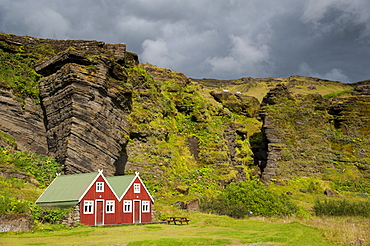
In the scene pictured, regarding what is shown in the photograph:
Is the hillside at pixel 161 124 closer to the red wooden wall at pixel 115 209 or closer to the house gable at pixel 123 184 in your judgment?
the house gable at pixel 123 184

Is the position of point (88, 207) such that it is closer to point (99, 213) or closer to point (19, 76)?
point (99, 213)

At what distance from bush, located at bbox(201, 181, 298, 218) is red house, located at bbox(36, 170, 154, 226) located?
13.0 m

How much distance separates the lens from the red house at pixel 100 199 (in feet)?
126

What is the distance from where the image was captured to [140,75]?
74.2m

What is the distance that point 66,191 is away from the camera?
132 ft

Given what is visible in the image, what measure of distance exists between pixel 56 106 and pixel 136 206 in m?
20.2

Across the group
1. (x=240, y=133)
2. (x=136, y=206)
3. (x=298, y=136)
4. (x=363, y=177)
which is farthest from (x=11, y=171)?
(x=363, y=177)

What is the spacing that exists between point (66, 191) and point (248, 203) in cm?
2997

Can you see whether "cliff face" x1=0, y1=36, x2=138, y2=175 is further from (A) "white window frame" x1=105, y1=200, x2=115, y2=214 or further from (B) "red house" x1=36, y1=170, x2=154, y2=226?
(A) "white window frame" x1=105, y1=200, x2=115, y2=214

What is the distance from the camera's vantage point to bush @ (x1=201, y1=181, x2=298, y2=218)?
180 feet

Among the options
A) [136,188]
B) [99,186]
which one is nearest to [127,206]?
[136,188]

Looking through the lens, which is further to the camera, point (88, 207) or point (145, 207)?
point (145, 207)

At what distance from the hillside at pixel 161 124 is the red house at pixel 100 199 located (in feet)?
22.3

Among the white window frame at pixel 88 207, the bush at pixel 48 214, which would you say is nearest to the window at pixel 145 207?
the white window frame at pixel 88 207
